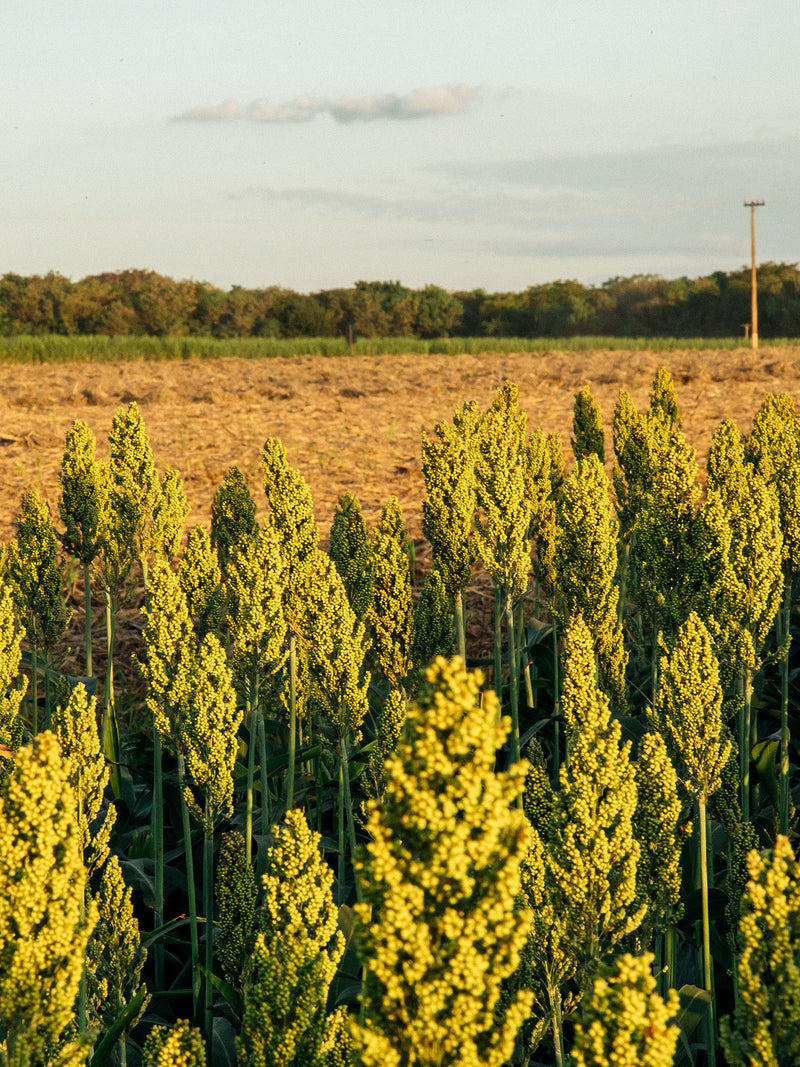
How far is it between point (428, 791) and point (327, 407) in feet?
57.3

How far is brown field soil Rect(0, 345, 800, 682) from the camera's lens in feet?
39.1

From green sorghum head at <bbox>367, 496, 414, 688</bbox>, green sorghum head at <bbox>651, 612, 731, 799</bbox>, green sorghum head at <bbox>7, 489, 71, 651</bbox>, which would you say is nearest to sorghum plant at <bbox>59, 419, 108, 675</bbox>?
green sorghum head at <bbox>7, 489, 71, 651</bbox>

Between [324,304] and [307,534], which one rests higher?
[324,304]

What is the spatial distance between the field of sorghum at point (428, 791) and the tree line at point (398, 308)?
209 ft

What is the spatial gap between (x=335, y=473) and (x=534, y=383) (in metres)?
10.6

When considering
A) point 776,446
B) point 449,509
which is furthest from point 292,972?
point 776,446

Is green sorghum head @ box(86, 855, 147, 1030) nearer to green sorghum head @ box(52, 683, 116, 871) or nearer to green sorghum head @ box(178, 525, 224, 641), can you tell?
green sorghum head @ box(52, 683, 116, 871)

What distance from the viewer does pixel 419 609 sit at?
3.70 m

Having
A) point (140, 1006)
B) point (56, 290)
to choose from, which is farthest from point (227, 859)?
point (56, 290)

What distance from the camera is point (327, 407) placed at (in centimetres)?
1839

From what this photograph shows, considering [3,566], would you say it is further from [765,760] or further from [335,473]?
[335,473]

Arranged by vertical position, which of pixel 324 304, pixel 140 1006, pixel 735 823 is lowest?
pixel 140 1006

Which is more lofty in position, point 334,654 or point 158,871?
point 334,654

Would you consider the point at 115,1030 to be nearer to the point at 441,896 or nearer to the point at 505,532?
the point at 441,896
